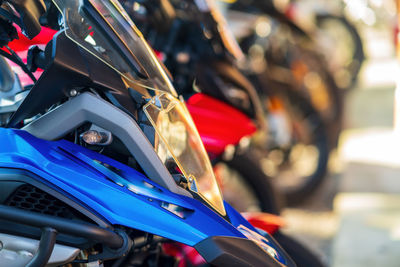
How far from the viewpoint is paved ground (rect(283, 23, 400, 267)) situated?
310 cm

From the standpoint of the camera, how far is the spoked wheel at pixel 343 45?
6016 millimetres

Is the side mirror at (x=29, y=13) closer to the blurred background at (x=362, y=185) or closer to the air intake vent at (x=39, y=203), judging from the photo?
the air intake vent at (x=39, y=203)

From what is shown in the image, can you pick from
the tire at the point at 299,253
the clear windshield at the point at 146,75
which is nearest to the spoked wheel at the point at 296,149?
the tire at the point at 299,253

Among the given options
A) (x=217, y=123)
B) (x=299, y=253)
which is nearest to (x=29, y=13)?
(x=299, y=253)

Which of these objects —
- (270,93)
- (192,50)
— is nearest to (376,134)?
(270,93)

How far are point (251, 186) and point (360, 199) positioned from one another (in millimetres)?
1458

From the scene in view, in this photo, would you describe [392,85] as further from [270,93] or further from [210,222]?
[210,222]

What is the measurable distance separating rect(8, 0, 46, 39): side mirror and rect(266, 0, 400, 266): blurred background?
3.90 ft

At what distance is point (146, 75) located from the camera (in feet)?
4.95

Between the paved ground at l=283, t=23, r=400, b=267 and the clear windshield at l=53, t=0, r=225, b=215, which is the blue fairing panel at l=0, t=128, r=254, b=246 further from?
the paved ground at l=283, t=23, r=400, b=267

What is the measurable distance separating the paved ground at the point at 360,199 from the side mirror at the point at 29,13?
1296 millimetres

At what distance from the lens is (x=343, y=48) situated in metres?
6.32

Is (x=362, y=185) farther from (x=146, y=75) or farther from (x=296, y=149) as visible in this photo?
(x=146, y=75)

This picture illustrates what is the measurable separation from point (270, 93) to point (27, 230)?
8.18 feet
